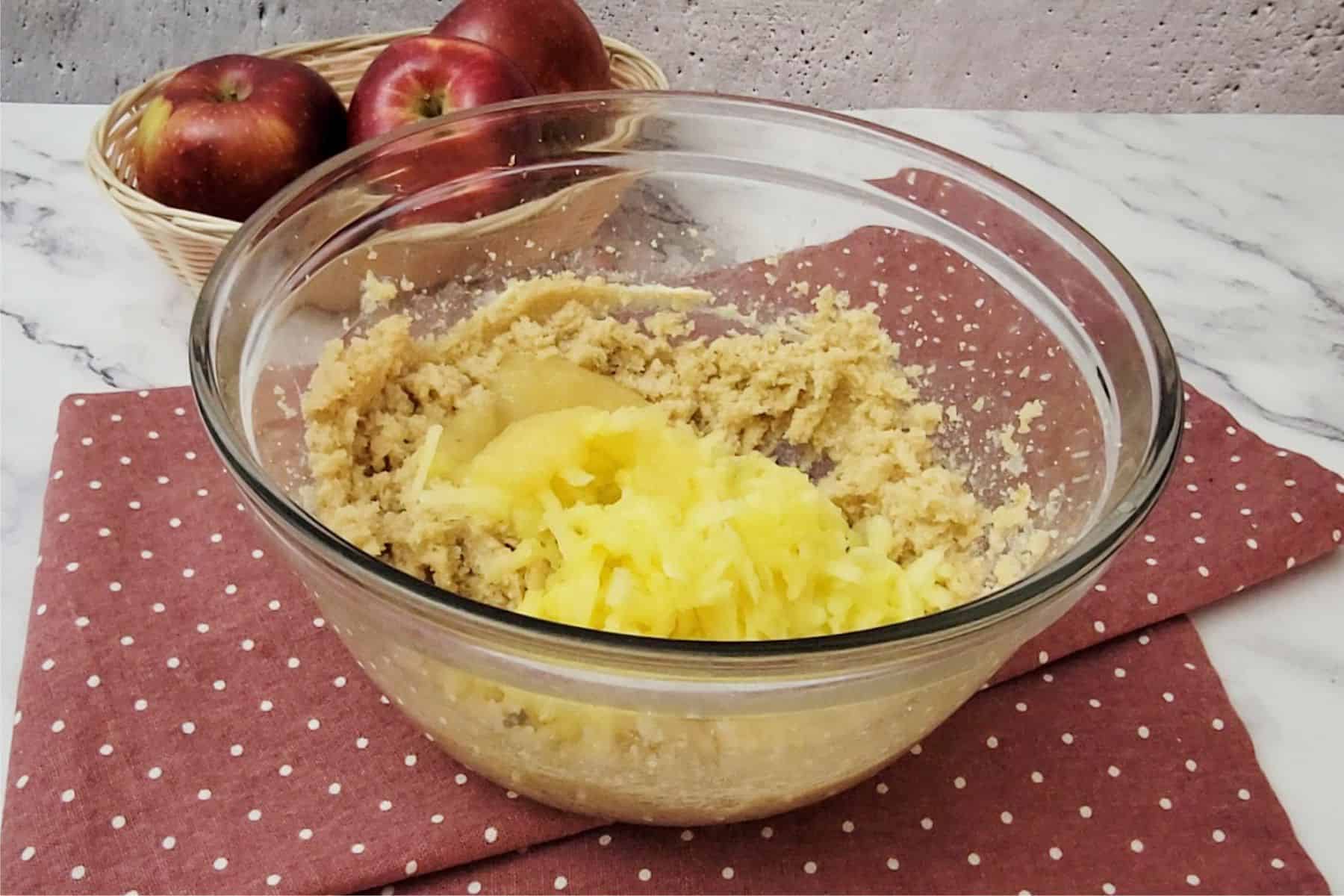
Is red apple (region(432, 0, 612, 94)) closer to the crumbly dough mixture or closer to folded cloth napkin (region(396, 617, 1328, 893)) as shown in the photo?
the crumbly dough mixture

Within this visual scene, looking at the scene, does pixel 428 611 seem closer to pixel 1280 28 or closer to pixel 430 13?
pixel 430 13

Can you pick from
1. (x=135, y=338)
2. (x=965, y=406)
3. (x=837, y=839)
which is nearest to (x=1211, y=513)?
(x=965, y=406)

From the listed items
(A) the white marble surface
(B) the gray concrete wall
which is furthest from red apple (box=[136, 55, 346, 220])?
(B) the gray concrete wall

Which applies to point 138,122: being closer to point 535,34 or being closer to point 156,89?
point 156,89

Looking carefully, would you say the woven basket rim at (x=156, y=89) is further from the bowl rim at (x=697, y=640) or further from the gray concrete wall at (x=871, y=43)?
the bowl rim at (x=697, y=640)

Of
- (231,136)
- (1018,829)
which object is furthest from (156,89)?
(1018,829)
